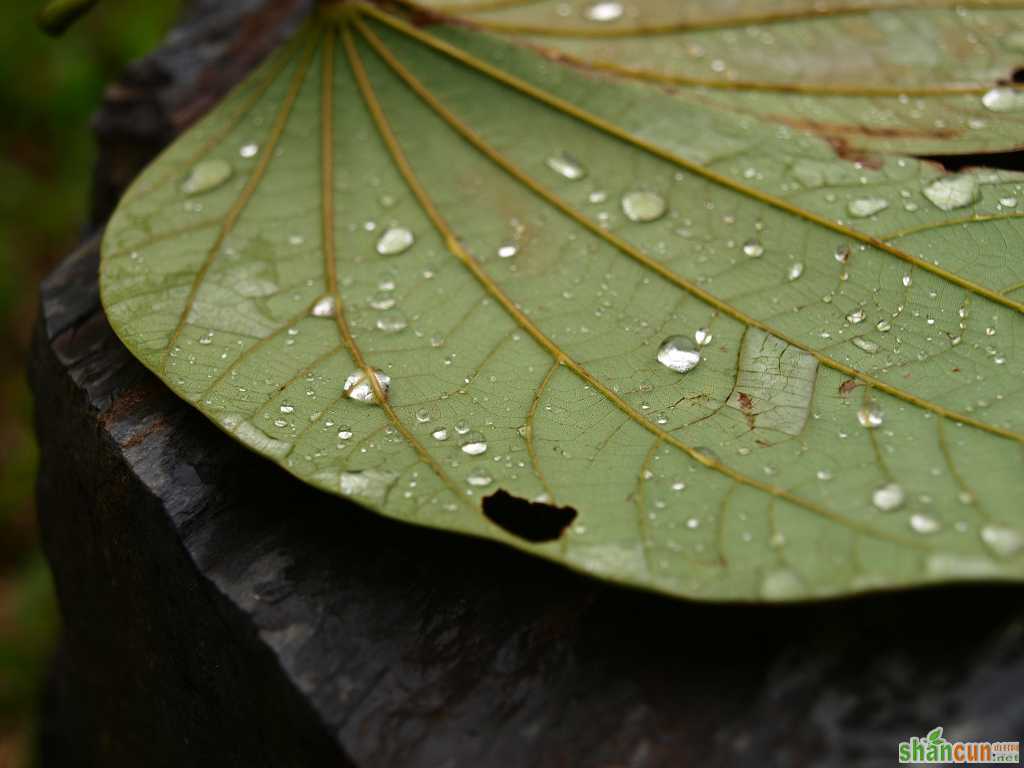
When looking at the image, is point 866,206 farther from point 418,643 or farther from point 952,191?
point 418,643

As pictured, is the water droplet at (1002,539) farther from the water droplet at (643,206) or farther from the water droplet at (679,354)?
the water droplet at (643,206)

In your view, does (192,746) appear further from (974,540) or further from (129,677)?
(974,540)

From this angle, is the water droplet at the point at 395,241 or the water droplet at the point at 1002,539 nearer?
the water droplet at the point at 1002,539

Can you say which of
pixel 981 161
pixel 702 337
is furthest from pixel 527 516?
pixel 981 161

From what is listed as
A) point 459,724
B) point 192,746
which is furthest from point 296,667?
point 192,746

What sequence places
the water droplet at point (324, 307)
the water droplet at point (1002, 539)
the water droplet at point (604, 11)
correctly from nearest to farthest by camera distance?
the water droplet at point (1002, 539), the water droplet at point (324, 307), the water droplet at point (604, 11)

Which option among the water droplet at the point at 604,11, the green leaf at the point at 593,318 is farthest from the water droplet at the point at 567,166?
the water droplet at the point at 604,11
